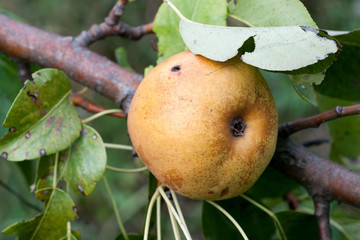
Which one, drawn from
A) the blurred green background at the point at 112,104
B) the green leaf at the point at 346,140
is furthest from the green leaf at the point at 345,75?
the blurred green background at the point at 112,104

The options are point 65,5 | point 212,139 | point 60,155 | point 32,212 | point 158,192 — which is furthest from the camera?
point 65,5

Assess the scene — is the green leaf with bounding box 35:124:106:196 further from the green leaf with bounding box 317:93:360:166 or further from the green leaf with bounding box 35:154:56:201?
the green leaf with bounding box 317:93:360:166

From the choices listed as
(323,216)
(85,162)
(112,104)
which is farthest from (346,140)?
(112,104)

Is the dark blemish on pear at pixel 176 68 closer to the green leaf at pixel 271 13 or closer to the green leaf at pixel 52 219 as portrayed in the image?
the green leaf at pixel 271 13

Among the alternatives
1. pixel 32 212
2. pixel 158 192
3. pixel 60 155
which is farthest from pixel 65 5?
pixel 158 192

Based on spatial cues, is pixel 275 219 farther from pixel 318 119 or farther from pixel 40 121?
pixel 40 121

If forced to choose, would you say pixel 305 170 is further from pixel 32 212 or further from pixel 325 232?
pixel 32 212
